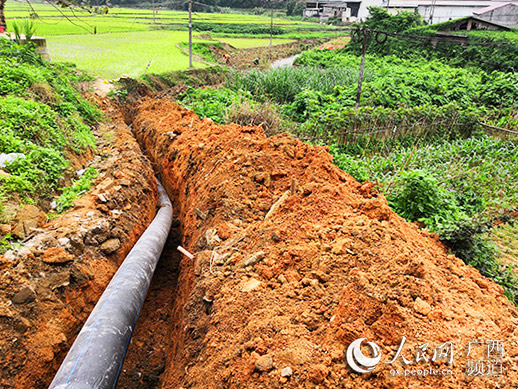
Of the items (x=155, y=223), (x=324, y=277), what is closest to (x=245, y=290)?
(x=324, y=277)

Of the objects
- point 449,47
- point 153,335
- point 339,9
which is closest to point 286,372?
point 153,335

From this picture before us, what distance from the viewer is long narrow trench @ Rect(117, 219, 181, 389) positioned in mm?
3459

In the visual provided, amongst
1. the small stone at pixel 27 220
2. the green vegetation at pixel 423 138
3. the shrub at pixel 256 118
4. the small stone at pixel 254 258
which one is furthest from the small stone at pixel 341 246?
the shrub at pixel 256 118

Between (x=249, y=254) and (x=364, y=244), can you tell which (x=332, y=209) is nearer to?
(x=364, y=244)

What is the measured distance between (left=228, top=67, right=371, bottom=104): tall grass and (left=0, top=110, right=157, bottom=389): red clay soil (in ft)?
22.3

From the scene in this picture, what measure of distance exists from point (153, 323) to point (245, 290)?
2.22m

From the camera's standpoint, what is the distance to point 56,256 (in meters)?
3.55

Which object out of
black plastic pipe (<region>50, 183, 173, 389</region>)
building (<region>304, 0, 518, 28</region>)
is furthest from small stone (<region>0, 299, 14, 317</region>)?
building (<region>304, 0, 518, 28</region>)

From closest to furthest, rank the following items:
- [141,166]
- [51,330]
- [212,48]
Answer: [51,330] < [141,166] < [212,48]

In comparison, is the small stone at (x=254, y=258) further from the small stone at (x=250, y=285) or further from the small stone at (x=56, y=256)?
the small stone at (x=56, y=256)

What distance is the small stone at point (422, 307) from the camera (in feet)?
6.35

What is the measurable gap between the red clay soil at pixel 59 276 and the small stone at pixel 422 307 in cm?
329

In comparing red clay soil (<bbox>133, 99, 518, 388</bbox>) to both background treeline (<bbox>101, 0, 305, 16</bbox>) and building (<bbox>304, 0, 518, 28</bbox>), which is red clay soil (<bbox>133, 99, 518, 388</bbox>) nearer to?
building (<bbox>304, 0, 518, 28</bbox>)

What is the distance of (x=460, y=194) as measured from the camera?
17.1 feet
